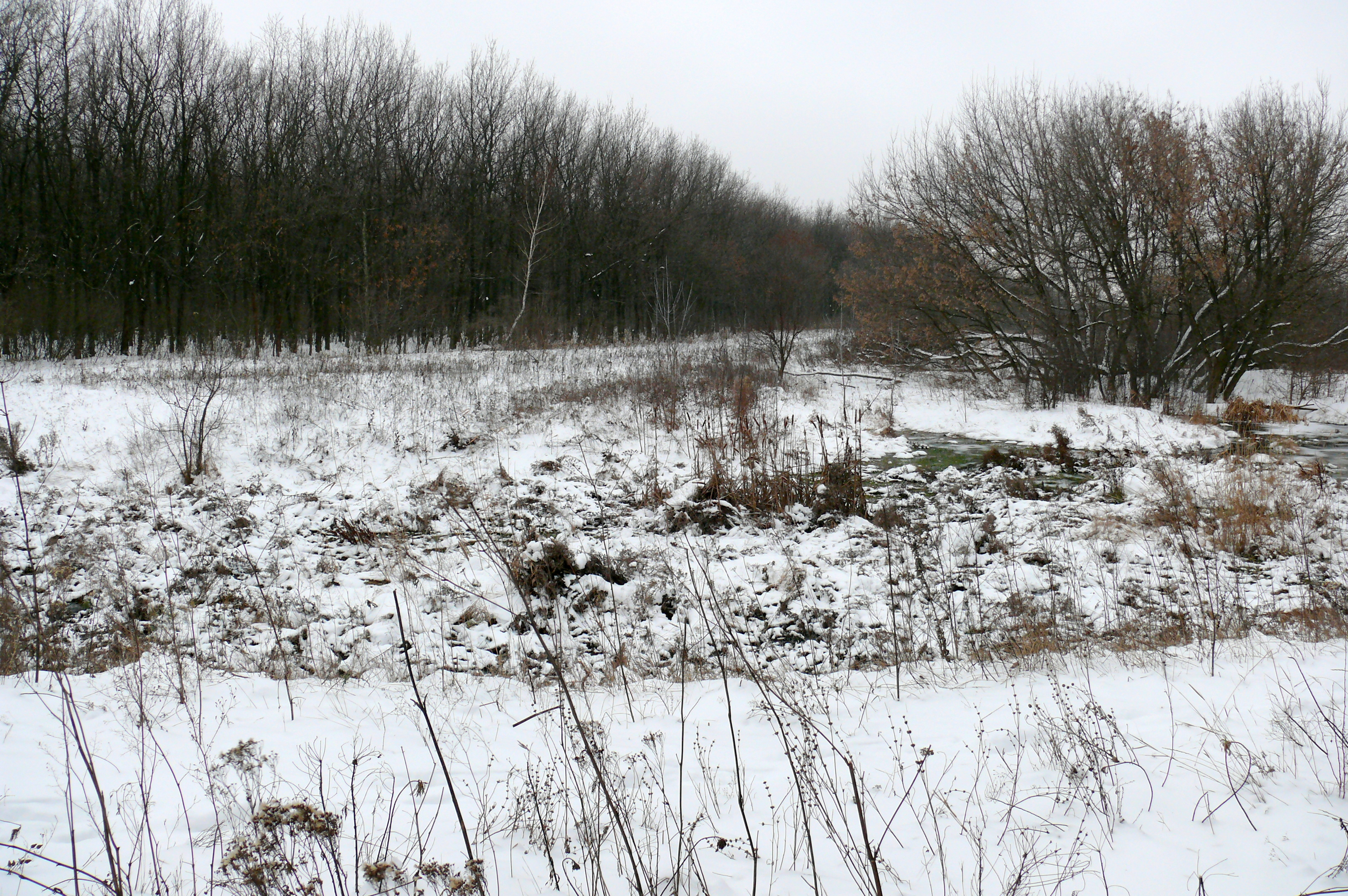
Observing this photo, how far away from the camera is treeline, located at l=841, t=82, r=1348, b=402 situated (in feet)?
47.8

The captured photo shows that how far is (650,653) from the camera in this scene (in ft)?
15.8

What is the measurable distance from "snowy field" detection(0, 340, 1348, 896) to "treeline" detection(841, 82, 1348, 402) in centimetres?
469

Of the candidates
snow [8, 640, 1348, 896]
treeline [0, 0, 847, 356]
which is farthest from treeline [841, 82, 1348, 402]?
snow [8, 640, 1348, 896]

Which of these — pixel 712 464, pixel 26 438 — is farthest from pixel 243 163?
pixel 712 464

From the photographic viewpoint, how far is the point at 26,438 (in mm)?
9281

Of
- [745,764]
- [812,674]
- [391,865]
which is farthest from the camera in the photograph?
[812,674]

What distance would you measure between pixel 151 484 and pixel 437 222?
1914 centimetres

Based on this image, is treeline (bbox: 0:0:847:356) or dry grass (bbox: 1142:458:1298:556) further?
treeline (bbox: 0:0:847:356)

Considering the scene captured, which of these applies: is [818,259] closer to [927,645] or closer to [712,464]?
[712,464]

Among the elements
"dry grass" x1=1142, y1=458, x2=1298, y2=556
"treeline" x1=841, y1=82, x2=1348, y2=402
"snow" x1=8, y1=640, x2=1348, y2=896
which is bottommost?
"snow" x1=8, y1=640, x2=1348, y2=896

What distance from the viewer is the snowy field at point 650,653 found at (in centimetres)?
223

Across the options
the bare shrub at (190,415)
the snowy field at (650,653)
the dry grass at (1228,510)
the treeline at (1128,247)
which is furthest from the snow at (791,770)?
the treeline at (1128,247)

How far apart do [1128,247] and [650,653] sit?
15.9 m

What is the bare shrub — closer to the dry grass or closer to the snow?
the snow
